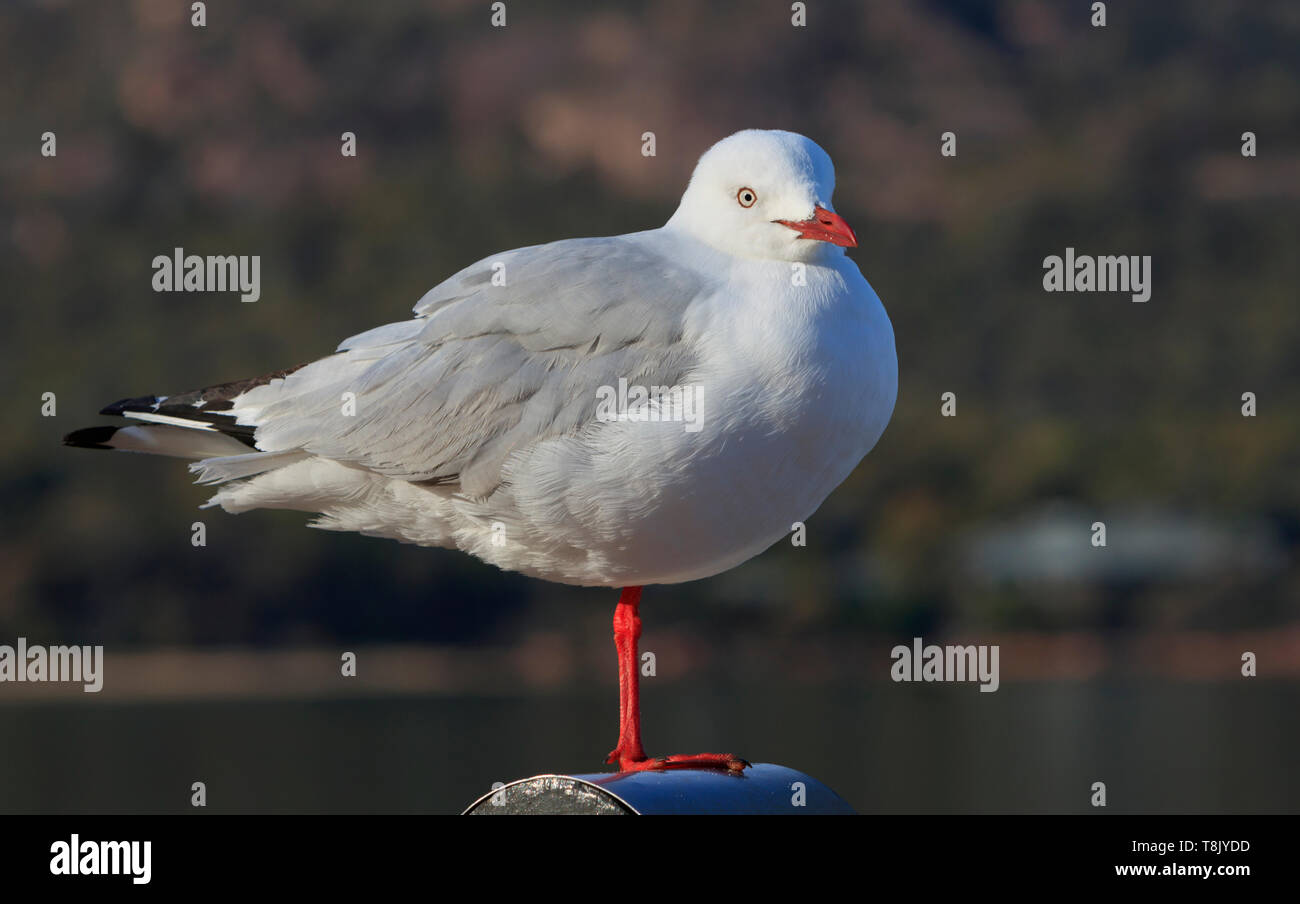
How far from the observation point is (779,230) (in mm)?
5820

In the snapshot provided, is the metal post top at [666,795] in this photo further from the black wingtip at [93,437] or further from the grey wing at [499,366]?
the black wingtip at [93,437]

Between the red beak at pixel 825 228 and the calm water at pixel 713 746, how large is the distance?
106ft

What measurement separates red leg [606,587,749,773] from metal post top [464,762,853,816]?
61mm

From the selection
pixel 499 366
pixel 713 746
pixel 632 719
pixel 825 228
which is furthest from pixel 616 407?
pixel 713 746

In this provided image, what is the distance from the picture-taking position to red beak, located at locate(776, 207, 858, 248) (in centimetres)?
561

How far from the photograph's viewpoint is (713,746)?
47.0 meters

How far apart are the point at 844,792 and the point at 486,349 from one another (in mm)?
36077

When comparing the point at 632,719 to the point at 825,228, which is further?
the point at 632,719

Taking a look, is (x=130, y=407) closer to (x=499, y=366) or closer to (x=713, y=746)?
(x=499, y=366)

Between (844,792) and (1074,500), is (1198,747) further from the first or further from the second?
(844,792)

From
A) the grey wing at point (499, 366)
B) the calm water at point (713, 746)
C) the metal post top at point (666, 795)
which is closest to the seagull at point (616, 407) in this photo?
the grey wing at point (499, 366)

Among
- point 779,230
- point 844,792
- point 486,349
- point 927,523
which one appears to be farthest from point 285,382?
point 927,523

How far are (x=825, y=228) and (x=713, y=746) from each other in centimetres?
4213

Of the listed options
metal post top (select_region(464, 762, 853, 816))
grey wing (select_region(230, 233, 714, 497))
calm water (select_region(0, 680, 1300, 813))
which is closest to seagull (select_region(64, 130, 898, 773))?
grey wing (select_region(230, 233, 714, 497))
